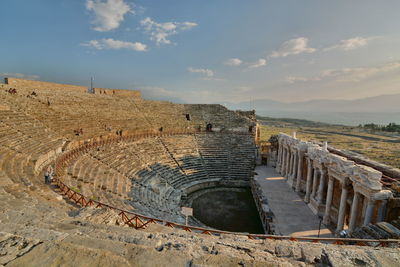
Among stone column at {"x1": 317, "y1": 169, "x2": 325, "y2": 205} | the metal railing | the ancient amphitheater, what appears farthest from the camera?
stone column at {"x1": 317, "y1": 169, "x2": 325, "y2": 205}

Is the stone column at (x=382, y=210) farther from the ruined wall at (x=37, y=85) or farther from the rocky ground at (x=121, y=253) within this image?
the ruined wall at (x=37, y=85)

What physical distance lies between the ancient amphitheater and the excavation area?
271 mm

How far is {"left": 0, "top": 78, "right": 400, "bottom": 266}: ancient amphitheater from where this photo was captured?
338 cm

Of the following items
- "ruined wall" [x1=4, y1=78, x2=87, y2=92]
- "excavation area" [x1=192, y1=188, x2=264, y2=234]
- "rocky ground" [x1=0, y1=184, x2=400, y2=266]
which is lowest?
"excavation area" [x1=192, y1=188, x2=264, y2=234]

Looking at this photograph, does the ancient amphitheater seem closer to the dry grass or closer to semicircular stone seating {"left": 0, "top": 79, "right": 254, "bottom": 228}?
semicircular stone seating {"left": 0, "top": 79, "right": 254, "bottom": 228}

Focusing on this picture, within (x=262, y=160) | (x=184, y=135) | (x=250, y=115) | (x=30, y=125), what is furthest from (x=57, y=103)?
(x=250, y=115)

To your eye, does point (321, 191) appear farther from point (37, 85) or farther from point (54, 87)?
point (37, 85)

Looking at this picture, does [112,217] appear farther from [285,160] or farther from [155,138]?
[285,160]

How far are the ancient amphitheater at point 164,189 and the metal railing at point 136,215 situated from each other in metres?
0.08

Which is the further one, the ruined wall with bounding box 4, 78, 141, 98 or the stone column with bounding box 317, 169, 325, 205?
the ruined wall with bounding box 4, 78, 141, 98

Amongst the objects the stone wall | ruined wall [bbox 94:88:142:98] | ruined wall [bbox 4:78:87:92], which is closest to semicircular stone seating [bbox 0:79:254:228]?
ruined wall [bbox 4:78:87:92]

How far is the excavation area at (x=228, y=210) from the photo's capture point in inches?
561

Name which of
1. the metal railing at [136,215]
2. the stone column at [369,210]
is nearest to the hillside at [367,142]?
the stone column at [369,210]

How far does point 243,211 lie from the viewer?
53.8 feet
